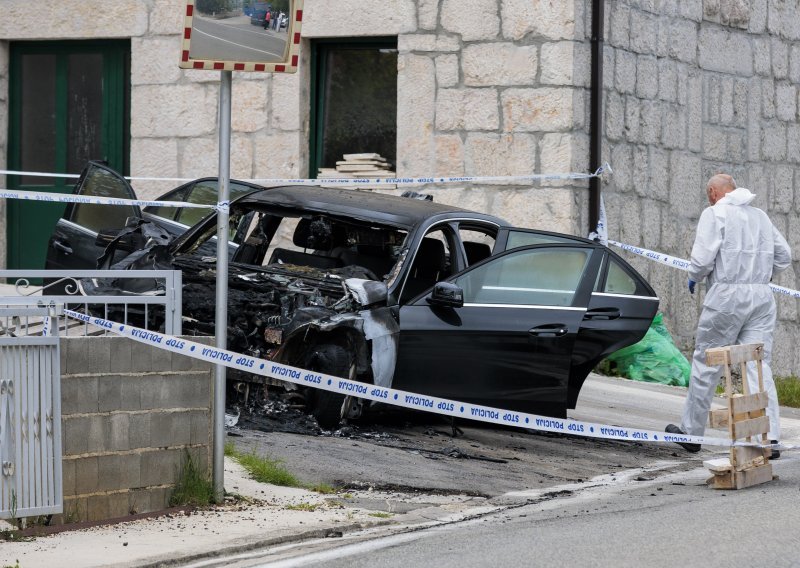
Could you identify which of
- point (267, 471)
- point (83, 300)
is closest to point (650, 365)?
point (267, 471)

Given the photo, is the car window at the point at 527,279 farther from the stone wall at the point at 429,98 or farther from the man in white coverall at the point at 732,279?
the stone wall at the point at 429,98

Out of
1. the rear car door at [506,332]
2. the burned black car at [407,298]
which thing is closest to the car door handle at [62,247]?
the burned black car at [407,298]

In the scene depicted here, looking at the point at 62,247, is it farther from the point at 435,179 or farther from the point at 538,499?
the point at 538,499

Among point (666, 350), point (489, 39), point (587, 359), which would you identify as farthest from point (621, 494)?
point (489, 39)

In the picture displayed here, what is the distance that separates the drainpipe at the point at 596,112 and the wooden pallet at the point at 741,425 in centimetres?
572

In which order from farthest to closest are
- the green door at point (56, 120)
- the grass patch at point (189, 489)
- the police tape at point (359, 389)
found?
the green door at point (56, 120), the grass patch at point (189, 489), the police tape at point (359, 389)

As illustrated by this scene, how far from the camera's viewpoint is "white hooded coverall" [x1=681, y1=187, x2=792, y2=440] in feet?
34.2

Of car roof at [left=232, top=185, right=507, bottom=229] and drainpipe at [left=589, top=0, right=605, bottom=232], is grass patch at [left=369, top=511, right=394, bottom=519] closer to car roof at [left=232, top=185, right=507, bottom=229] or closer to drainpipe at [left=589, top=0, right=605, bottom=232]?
car roof at [left=232, top=185, right=507, bottom=229]

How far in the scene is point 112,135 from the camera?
17.5m

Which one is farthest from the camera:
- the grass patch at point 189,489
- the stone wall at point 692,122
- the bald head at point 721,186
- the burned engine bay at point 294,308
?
the stone wall at point 692,122

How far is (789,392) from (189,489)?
8.51 m

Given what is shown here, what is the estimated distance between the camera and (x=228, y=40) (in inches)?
327

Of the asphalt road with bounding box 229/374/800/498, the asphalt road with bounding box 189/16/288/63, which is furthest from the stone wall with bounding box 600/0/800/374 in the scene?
the asphalt road with bounding box 189/16/288/63

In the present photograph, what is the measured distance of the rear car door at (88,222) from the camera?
1302 cm
